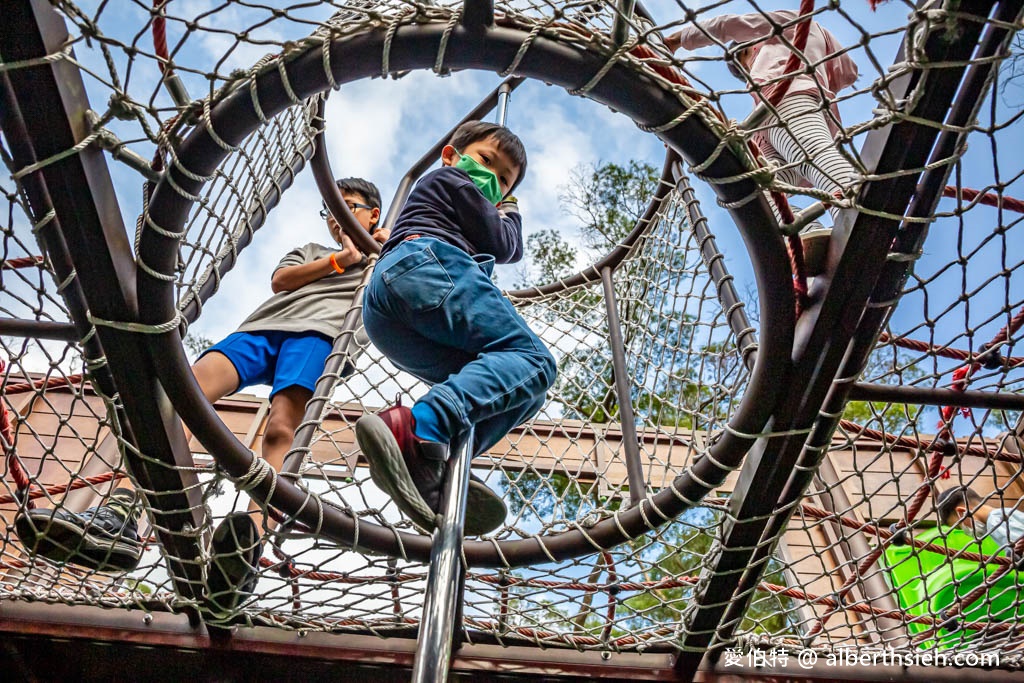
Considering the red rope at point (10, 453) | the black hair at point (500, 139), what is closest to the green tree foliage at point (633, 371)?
the black hair at point (500, 139)

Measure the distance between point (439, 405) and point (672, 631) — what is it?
1.01 metres

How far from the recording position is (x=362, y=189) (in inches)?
102

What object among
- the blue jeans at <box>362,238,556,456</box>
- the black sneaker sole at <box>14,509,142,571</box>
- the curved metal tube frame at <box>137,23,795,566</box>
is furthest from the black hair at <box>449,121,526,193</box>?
the black sneaker sole at <box>14,509,142,571</box>

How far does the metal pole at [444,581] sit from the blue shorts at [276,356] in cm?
108

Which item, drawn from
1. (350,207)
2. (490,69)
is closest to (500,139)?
(490,69)

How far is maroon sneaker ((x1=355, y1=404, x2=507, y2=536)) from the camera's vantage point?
865mm

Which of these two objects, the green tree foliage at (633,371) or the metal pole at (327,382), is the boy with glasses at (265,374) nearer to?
the metal pole at (327,382)

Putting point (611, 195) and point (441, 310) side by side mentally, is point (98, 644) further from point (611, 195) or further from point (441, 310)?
point (611, 195)

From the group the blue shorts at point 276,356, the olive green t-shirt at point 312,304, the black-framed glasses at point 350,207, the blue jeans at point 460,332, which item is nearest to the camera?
the blue jeans at point 460,332

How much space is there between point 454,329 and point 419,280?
98 mm

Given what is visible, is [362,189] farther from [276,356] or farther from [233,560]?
[233,560]

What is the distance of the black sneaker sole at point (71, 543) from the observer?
1.31 metres

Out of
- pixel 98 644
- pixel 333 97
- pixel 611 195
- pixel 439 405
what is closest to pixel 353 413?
pixel 333 97

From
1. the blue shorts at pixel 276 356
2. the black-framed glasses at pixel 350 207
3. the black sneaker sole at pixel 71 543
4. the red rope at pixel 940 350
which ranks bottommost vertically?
the black sneaker sole at pixel 71 543
